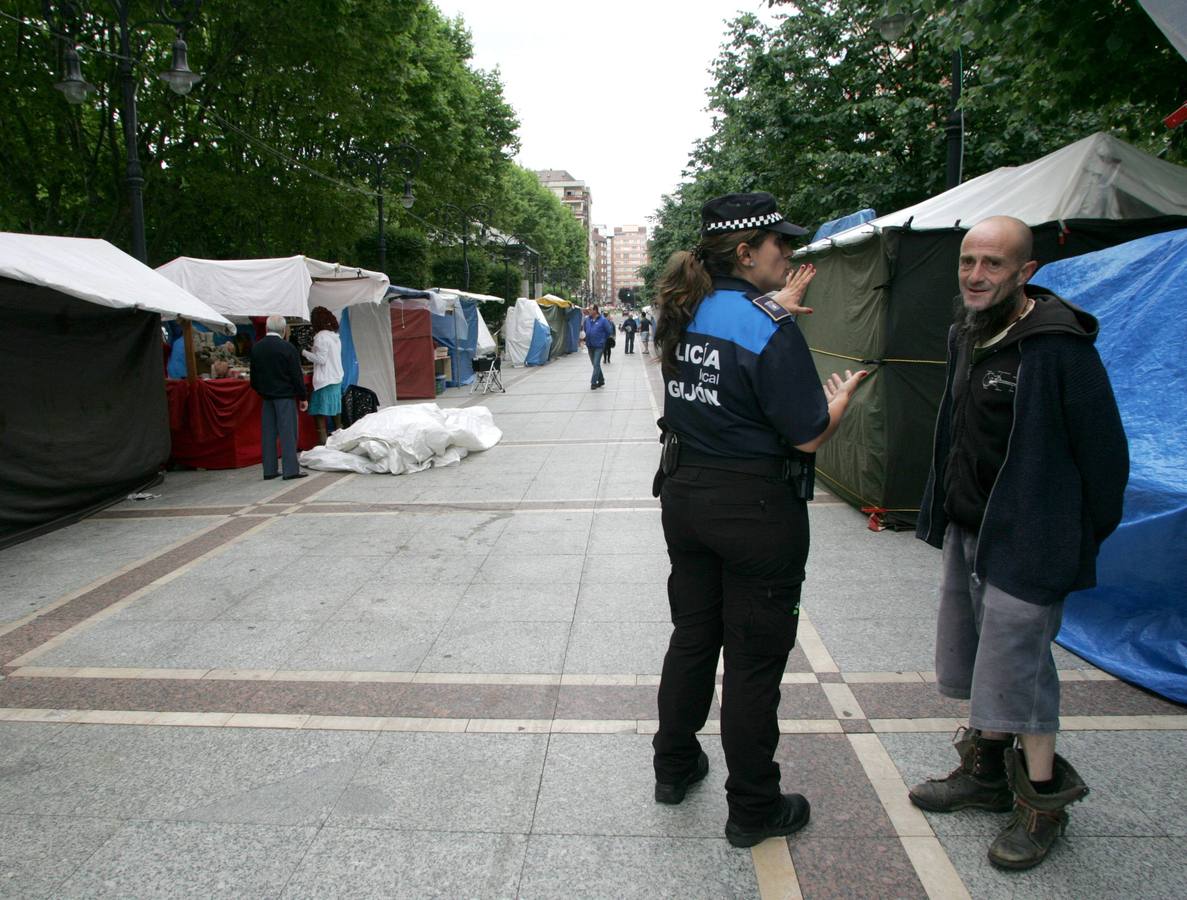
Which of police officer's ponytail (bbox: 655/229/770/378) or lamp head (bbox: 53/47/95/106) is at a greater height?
lamp head (bbox: 53/47/95/106)

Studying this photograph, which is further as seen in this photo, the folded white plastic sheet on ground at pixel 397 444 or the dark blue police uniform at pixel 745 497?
the folded white plastic sheet on ground at pixel 397 444

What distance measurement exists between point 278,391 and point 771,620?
7.99 metres

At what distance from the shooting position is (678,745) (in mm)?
2846

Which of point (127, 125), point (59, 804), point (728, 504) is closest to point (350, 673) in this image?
point (59, 804)

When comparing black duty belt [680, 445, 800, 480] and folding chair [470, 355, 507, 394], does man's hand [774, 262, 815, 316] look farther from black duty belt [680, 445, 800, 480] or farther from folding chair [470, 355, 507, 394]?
folding chair [470, 355, 507, 394]

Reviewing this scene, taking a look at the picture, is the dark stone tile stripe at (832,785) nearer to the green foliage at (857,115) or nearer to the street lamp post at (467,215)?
the green foliage at (857,115)

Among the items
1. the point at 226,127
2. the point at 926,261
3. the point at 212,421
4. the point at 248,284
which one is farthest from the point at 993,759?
the point at 226,127

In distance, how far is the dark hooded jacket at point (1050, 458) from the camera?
7.73 ft

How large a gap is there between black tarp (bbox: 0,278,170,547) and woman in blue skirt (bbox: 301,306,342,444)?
6.91 feet

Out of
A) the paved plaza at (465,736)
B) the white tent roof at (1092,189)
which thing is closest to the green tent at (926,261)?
the white tent roof at (1092,189)

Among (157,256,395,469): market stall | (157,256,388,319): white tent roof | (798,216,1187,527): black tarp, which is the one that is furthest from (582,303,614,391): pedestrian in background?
(798,216,1187,527): black tarp

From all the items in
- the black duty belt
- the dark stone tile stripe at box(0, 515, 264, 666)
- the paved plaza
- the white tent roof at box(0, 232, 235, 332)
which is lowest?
the dark stone tile stripe at box(0, 515, 264, 666)

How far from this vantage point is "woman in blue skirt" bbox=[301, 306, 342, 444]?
1094cm

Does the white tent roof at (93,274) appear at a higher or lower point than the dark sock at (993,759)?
higher
